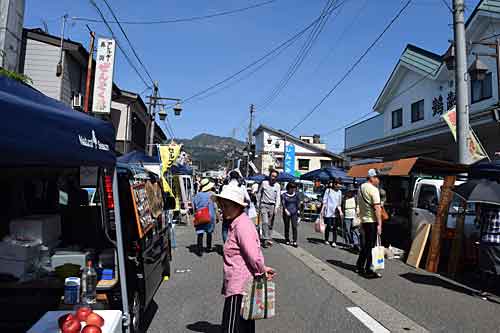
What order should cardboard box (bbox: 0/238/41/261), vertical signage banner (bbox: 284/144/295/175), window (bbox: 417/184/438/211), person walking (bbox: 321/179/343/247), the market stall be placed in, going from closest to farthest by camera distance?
the market stall
cardboard box (bbox: 0/238/41/261)
window (bbox: 417/184/438/211)
person walking (bbox: 321/179/343/247)
vertical signage banner (bbox: 284/144/295/175)

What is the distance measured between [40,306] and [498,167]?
7528 millimetres

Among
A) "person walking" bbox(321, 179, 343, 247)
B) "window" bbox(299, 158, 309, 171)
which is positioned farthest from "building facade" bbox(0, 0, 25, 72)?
"window" bbox(299, 158, 309, 171)

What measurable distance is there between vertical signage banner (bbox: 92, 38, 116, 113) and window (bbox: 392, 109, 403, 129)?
1648 cm

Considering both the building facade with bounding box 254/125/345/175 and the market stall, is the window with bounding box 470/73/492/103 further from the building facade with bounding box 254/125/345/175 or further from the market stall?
the building facade with bounding box 254/125/345/175

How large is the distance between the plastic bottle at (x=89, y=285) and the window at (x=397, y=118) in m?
22.2

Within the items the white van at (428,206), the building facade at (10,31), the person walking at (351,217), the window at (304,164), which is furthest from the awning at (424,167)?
the window at (304,164)

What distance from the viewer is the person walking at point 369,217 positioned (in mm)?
6992

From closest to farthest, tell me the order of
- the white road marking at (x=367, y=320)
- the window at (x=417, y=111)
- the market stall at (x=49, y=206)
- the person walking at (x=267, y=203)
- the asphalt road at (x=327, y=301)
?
the market stall at (x=49, y=206) → the white road marking at (x=367, y=320) → the asphalt road at (x=327, y=301) → the person walking at (x=267, y=203) → the window at (x=417, y=111)

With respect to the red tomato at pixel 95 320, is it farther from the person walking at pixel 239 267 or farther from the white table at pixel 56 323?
the person walking at pixel 239 267

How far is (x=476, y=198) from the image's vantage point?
6.07 m

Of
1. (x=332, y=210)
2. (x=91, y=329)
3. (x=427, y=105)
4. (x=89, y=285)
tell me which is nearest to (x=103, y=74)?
(x=332, y=210)

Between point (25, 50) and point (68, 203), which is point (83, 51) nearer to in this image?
point (25, 50)

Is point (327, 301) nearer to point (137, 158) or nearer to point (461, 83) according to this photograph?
point (461, 83)

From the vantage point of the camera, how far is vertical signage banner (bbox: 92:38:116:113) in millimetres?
14953
